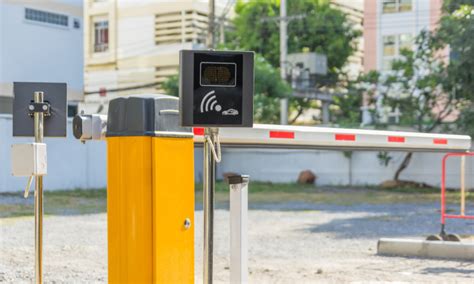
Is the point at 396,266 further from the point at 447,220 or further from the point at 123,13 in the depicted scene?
the point at 123,13

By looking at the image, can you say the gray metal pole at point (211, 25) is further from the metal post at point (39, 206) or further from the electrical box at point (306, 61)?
the metal post at point (39, 206)

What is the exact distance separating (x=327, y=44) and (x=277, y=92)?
10.1m

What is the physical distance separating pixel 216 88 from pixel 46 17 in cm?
1978

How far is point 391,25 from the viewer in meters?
33.2

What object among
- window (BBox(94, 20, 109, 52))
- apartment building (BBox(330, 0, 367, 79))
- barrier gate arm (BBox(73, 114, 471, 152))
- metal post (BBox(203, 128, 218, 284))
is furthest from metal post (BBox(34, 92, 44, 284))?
window (BBox(94, 20, 109, 52))

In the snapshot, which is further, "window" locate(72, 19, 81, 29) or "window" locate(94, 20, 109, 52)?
"window" locate(94, 20, 109, 52)

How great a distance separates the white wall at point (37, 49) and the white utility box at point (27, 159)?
17.0 m

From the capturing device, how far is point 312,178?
88.5ft

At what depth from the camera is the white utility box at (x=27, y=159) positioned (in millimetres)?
5301

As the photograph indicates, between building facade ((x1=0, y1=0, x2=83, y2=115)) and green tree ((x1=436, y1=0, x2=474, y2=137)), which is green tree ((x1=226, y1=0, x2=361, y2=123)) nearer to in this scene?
building facade ((x1=0, y1=0, x2=83, y2=115))

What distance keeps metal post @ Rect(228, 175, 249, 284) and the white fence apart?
14.6 m

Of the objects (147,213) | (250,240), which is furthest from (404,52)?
(147,213)

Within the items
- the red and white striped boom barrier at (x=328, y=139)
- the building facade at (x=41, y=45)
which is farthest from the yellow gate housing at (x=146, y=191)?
the building facade at (x=41, y=45)

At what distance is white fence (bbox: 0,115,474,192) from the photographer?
20831mm
